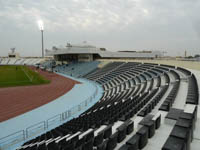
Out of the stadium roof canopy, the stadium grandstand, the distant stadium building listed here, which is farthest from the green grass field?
the distant stadium building

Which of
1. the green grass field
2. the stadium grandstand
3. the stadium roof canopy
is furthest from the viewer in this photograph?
the stadium roof canopy

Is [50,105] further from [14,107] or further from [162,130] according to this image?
[162,130]

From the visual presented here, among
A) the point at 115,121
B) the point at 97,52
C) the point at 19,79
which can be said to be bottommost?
the point at 19,79

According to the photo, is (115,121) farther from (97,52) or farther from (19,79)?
(97,52)

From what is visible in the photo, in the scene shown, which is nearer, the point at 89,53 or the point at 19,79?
the point at 19,79

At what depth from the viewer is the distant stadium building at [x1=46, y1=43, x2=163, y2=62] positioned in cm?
4814

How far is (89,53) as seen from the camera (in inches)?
1930

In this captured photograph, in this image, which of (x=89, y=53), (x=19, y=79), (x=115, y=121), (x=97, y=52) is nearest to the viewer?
(x=115, y=121)

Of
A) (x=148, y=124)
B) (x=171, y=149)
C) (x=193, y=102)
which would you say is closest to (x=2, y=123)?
(x=148, y=124)

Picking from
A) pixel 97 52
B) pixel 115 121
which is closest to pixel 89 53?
pixel 97 52

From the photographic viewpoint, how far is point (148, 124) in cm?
404

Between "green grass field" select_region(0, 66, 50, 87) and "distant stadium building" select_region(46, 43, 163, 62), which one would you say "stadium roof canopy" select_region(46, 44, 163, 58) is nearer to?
"distant stadium building" select_region(46, 43, 163, 62)

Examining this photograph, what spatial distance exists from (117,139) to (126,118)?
2382 millimetres

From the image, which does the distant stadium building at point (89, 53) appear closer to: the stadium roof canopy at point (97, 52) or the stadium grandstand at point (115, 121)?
the stadium roof canopy at point (97, 52)
